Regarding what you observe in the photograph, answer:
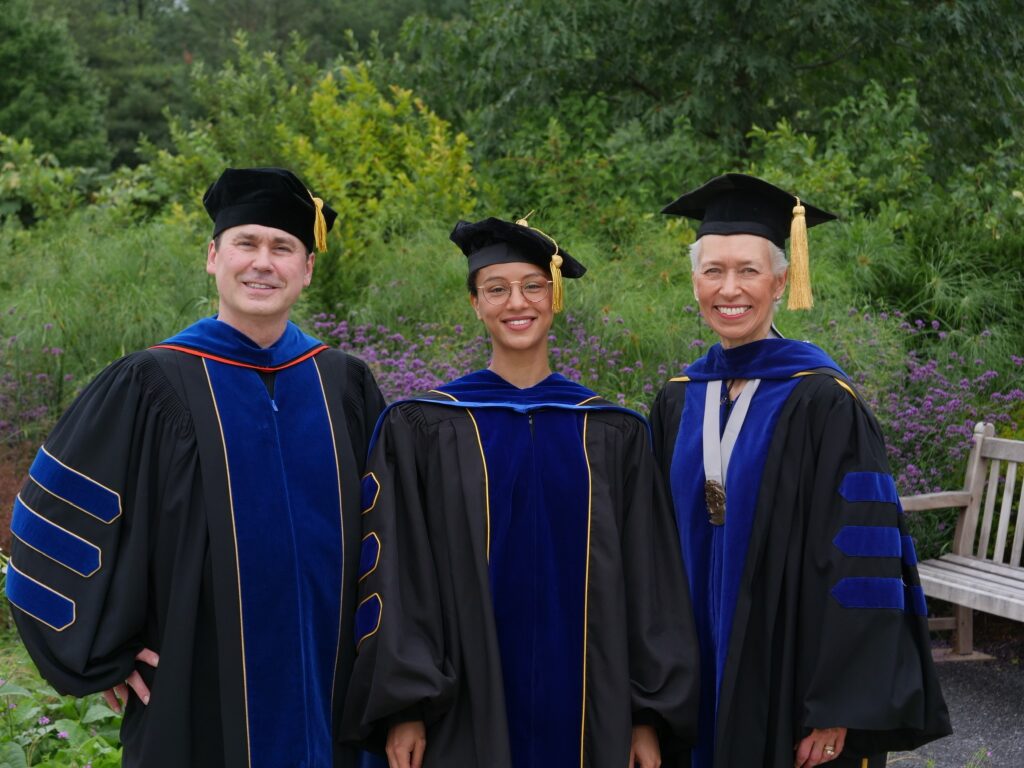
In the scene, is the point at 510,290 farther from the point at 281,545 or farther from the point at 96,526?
the point at 96,526

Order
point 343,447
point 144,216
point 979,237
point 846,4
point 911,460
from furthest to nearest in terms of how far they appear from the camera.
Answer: point 144,216 < point 846,4 < point 979,237 < point 911,460 < point 343,447

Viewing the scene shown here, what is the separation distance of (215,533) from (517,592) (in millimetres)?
775

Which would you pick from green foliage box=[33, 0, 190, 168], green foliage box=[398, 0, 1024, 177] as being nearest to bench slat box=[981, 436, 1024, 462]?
green foliage box=[398, 0, 1024, 177]

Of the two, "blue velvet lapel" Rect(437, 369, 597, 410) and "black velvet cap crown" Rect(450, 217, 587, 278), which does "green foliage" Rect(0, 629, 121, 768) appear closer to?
"blue velvet lapel" Rect(437, 369, 597, 410)

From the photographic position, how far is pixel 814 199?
27.3 feet

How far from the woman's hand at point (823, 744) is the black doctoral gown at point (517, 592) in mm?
321

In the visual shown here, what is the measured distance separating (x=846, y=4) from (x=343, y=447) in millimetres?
7771

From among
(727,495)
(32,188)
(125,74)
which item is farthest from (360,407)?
(125,74)

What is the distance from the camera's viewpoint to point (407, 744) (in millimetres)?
2875

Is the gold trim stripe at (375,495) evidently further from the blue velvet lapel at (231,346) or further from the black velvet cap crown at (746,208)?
the black velvet cap crown at (746,208)

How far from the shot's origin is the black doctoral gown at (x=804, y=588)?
289 centimetres

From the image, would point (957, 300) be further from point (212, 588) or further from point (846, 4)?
point (212, 588)

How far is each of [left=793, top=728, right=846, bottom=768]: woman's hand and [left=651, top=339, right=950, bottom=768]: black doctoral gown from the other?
0.02 meters

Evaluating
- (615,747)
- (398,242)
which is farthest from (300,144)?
(615,747)
